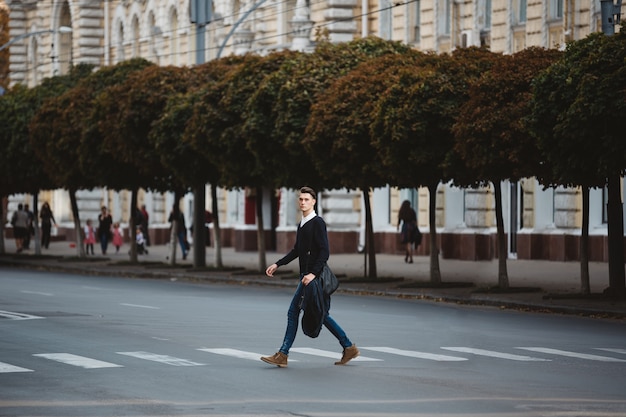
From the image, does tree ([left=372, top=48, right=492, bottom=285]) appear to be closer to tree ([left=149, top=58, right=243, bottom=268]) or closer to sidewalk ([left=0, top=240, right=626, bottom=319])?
sidewalk ([left=0, top=240, right=626, bottom=319])

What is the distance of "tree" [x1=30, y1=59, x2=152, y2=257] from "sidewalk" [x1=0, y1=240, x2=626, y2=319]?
8.99ft

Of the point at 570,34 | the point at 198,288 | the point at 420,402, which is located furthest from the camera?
the point at 570,34

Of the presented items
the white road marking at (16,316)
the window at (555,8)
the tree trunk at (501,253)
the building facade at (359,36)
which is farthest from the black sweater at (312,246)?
the window at (555,8)

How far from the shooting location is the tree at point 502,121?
29938mm

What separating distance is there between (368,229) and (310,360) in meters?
19.7

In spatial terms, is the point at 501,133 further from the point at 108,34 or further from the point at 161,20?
the point at 108,34

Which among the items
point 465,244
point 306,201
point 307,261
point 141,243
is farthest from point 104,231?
point 306,201

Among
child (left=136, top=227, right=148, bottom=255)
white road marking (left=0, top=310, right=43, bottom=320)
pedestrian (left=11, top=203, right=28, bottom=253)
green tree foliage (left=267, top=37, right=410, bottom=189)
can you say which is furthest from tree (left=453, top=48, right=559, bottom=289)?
pedestrian (left=11, top=203, right=28, bottom=253)

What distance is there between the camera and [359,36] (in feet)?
174

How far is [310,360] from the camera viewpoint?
17531mm

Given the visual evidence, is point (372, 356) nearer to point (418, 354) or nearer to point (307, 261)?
point (418, 354)

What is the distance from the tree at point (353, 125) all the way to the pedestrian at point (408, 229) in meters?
9.13

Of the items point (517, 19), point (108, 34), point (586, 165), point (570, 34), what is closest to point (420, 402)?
point (586, 165)

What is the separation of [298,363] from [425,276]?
73.8 feet
